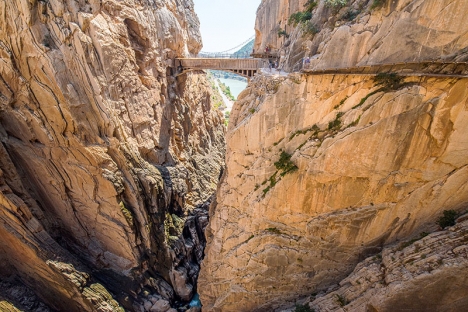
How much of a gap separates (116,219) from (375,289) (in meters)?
14.8

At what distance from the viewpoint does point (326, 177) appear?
32.6 feet


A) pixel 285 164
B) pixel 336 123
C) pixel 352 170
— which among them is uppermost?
pixel 336 123

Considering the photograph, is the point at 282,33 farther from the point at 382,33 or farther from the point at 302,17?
the point at 382,33

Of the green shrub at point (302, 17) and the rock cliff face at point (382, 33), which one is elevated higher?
the green shrub at point (302, 17)

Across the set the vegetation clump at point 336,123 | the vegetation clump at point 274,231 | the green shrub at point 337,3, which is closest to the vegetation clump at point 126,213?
the vegetation clump at point 274,231

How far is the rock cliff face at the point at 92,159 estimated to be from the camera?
535 inches

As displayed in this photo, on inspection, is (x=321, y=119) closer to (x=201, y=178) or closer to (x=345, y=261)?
(x=345, y=261)

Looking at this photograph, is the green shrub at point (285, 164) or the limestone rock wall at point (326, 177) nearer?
the limestone rock wall at point (326, 177)

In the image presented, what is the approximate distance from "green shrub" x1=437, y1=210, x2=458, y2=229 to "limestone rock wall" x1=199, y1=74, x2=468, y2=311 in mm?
337

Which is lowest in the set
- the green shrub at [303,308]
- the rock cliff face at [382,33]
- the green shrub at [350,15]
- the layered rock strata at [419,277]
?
the green shrub at [303,308]

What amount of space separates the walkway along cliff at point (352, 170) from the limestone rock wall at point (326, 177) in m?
0.04

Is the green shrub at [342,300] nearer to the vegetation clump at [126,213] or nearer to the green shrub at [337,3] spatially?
the green shrub at [337,3]

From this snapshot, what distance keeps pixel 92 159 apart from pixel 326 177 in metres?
13.3

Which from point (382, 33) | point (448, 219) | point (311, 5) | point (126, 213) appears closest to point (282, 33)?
point (311, 5)
